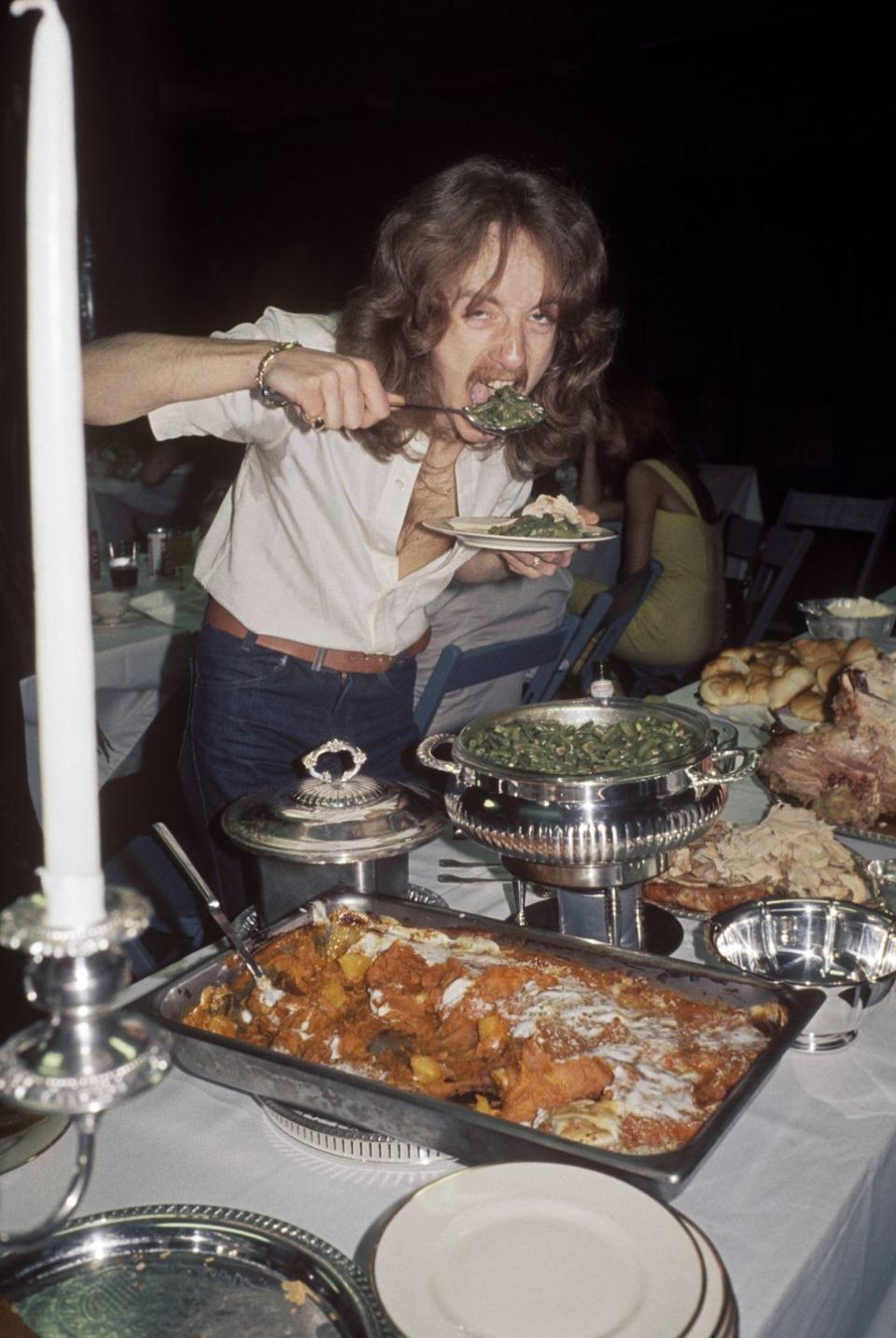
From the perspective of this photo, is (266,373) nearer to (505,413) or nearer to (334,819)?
(505,413)

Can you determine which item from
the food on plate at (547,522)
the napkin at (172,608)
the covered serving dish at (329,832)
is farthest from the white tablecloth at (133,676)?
the covered serving dish at (329,832)

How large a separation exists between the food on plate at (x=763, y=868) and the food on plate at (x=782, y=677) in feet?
3.38

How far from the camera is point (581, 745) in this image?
158 centimetres

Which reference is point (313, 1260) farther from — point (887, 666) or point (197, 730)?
point (887, 666)

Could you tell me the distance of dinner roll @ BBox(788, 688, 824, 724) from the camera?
276 centimetres

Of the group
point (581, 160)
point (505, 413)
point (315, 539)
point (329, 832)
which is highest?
point (581, 160)

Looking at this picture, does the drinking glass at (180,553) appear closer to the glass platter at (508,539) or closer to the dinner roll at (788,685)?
the dinner roll at (788,685)

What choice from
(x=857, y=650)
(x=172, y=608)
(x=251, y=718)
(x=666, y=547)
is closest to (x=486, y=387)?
(x=251, y=718)

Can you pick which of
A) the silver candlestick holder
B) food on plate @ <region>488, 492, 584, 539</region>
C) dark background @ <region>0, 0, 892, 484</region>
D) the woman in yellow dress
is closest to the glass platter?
food on plate @ <region>488, 492, 584, 539</region>

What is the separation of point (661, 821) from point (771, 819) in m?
0.46

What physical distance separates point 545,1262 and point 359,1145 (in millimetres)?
314

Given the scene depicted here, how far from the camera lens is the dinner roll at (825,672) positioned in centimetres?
288

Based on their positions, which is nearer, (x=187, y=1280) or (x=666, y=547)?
(x=187, y=1280)

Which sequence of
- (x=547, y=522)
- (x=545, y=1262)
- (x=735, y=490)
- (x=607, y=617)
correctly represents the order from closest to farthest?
(x=545, y=1262) < (x=547, y=522) < (x=607, y=617) < (x=735, y=490)
